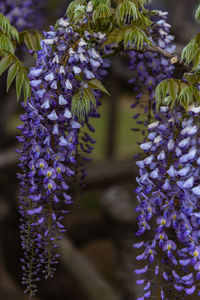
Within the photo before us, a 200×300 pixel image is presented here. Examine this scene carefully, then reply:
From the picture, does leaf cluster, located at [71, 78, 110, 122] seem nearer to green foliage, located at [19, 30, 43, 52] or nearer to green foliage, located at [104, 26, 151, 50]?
green foliage, located at [104, 26, 151, 50]

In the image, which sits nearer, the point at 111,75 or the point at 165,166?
the point at 165,166

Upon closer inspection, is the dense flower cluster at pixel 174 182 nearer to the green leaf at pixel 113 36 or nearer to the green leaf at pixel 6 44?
the green leaf at pixel 113 36

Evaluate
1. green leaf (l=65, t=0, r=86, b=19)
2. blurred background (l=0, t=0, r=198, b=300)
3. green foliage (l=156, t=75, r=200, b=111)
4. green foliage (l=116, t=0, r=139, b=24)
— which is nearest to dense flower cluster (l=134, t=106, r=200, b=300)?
green foliage (l=156, t=75, r=200, b=111)

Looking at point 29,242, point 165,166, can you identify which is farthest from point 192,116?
point 29,242

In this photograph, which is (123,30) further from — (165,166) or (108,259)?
(108,259)

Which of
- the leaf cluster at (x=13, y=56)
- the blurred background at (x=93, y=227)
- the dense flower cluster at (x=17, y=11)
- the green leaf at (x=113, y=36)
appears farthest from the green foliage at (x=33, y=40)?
the blurred background at (x=93, y=227)

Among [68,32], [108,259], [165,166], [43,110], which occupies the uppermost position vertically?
[68,32]
